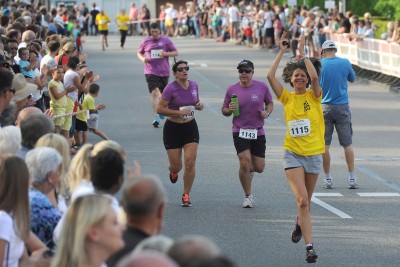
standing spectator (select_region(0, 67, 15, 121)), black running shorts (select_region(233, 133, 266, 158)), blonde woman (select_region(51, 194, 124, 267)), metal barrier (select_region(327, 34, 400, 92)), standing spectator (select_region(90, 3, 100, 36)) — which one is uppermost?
standing spectator (select_region(0, 67, 15, 121))

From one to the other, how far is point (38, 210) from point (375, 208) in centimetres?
692

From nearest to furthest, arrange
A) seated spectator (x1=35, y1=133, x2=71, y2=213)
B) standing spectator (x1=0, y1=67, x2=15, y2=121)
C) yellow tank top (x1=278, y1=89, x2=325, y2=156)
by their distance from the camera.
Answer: seated spectator (x1=35, y1=133, x2=71, y2=213) → standing spectator (x1=0, y1=67, x2=15, y2=121) → yellow tank top (x1=278, y1=89, x2=325, y2=156)

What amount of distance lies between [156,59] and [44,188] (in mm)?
14546

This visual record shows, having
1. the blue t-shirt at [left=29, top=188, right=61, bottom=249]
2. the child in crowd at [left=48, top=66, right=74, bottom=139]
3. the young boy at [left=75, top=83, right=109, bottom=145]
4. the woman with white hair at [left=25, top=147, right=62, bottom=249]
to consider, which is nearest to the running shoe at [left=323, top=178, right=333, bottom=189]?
the child in crowd at [left=48, top=66, right=74, bottom=139]

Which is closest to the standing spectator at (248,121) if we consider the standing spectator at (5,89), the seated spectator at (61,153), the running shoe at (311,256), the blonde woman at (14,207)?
the running shoe at (311,256)

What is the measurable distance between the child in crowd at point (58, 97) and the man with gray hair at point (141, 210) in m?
11.3

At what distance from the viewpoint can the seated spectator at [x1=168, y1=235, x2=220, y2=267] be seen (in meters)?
4.40

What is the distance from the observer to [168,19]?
208ft

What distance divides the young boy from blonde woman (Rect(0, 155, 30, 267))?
450 inches

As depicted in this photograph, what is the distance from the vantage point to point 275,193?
14672 mm

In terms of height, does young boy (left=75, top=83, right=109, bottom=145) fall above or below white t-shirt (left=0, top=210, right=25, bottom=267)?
below

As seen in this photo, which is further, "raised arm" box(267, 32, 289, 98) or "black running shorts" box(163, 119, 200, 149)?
"black running shorts" box(163, 119, 200, 149)

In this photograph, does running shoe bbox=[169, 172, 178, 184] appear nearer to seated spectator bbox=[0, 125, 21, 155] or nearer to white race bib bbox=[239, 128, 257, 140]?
white race bib bbox=[239, 128, 257, 140]

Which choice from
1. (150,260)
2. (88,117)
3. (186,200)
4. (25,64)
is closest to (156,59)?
(88,117)
